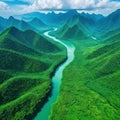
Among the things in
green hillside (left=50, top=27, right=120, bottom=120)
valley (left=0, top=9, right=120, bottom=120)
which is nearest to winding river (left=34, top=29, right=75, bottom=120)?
valley (left=0, top=9, right=120, bottom=120)

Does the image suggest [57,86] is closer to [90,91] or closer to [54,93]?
[54,93]

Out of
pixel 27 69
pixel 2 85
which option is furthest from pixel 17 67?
pixel 2 85

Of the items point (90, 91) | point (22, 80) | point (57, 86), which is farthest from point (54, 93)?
point (22, 80)

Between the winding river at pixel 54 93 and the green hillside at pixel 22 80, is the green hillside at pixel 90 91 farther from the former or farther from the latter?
the green hillside at pixel 22 80

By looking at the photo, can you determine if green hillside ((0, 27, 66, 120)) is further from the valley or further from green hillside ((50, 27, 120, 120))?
green hillside ((50, 27, 120, 120))

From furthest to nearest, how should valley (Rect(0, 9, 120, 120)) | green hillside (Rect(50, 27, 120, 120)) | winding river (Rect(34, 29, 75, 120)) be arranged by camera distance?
winding river (Rect(34, 29, 75, 120))
valley (Rect(0, 9, 120, 120))
green hillside (Rect(50, 27, 120, 120))

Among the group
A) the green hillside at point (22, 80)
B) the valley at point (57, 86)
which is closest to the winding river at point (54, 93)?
the valley at point (57, 86)

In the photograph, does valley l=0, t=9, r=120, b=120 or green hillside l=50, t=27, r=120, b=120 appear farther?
valley l=0, t=9, r=120, b=120
